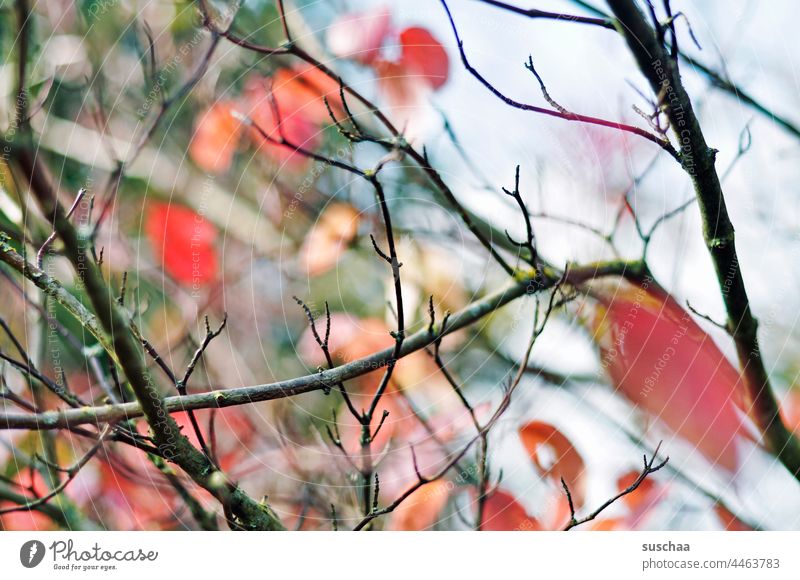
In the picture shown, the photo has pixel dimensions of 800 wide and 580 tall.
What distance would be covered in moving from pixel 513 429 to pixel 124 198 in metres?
0.59

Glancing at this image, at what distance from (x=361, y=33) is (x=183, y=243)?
14.5 inches

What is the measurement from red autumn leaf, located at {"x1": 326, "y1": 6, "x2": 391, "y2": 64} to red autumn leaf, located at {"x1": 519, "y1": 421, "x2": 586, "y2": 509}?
15.4 inches

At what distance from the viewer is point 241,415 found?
2.23 ft

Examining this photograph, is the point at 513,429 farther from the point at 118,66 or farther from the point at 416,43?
the point at 118,66

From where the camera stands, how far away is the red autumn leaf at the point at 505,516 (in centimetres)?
55

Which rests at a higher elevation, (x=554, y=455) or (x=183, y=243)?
(x=183, y=243)

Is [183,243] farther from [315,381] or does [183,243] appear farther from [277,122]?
[315,381]

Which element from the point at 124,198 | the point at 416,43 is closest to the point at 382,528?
the point at 416,43

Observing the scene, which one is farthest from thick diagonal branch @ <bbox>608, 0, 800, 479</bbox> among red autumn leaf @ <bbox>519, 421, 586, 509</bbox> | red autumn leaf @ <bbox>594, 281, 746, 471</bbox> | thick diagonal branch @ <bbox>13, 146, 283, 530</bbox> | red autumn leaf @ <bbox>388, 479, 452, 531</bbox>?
thick diagonal branch @ <bbox>13, 146, 283, 530</bbox>

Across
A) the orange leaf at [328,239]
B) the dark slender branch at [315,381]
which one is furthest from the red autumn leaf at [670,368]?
the orange leaf at [328,239]

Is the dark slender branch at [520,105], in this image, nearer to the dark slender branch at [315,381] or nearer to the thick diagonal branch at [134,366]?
the dark slender branch at [315,381]

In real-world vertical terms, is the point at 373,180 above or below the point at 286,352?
below

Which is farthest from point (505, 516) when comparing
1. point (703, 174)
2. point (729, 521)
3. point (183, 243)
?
point (183, 243)

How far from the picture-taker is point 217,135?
0.72m
